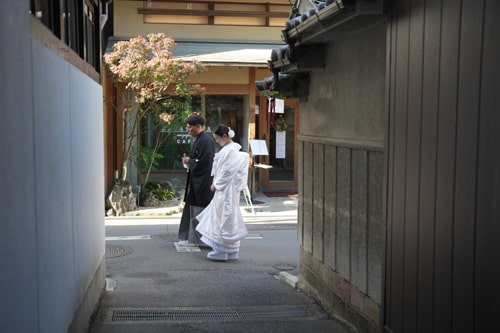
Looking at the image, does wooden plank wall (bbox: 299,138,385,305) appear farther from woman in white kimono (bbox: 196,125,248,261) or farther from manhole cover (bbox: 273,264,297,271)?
woman in white kimono (bbox: 196,125,248,261)

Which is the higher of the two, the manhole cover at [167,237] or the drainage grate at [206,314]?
the drainage grate at [206,314]

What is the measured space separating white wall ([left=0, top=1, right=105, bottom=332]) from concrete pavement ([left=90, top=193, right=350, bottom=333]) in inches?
46.0

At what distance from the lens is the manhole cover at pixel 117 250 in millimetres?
10038

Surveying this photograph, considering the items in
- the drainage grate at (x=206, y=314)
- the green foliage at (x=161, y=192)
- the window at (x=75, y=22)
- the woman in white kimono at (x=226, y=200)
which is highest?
the window at (x=75, y=22)

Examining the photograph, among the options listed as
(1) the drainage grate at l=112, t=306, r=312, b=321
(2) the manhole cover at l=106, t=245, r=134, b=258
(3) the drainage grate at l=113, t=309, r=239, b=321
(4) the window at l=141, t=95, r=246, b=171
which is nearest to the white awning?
(4) the window at l=141, t=95, r=246, b=171

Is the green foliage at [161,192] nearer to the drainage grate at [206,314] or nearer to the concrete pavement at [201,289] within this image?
the concrete pavement at [201,289]

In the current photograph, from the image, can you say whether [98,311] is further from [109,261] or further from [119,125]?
[119,125]

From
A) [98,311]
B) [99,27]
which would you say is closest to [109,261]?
[98,311]

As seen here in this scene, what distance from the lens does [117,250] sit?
10422 mm

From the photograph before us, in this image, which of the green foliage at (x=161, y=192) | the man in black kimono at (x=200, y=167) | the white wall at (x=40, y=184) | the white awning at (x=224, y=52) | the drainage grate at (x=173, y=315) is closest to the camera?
the white wall at (x=40, y=184)

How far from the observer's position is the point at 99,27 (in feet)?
24.9

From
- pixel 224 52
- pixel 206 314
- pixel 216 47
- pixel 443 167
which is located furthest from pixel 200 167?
pixel 443 167

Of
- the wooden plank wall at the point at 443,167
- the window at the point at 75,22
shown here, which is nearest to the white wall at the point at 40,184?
the window at the point at 75,22

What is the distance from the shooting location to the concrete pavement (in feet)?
20.6
